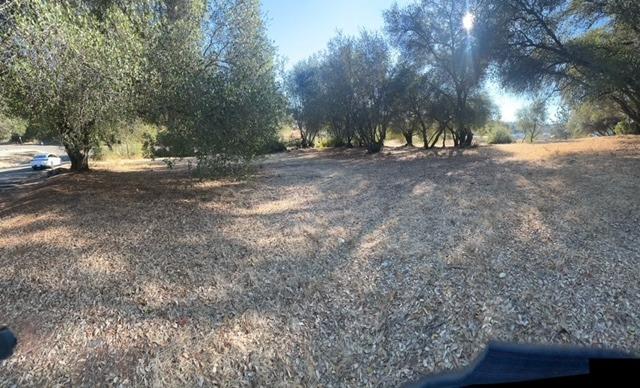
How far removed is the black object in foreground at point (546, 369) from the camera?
2.75 meters

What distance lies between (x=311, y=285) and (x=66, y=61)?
15.7ft

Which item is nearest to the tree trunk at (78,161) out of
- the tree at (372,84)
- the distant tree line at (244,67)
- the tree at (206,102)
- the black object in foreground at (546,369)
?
the distant tree line at (244,67)

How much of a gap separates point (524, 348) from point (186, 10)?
1007 centimetres

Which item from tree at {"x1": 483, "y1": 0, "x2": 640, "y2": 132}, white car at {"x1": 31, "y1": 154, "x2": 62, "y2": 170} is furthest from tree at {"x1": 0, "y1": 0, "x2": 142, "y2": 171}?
white car at {"x1": 31, "y1": 154, "x2": 62, "y2": 170}

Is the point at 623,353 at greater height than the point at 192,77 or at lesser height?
lesser

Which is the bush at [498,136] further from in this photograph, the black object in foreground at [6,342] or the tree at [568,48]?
the black object in foreground at [6,342]

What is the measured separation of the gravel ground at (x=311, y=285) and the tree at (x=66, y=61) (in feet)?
6.67

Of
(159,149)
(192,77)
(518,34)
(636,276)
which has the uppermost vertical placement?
(518,34)

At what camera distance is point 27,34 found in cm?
462

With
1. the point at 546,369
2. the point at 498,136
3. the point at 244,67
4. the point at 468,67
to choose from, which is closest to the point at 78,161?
the point at 244,67

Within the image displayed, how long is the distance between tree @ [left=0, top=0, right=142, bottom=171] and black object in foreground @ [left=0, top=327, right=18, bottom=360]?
3414mm

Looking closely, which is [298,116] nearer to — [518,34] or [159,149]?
[518,34]

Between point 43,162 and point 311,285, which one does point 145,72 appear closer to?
point 311,285

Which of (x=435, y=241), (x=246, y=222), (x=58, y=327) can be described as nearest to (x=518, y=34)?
(x=435, y=241)
